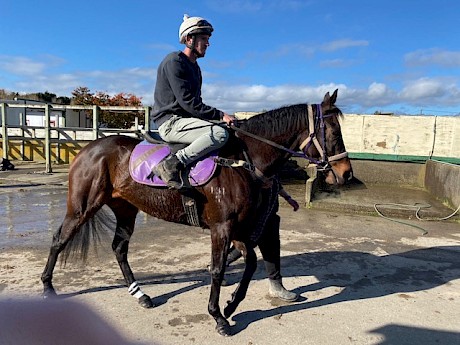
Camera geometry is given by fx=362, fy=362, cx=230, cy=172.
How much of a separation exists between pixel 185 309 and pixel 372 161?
32.1ft

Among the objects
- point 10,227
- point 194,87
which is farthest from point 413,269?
point 10,227

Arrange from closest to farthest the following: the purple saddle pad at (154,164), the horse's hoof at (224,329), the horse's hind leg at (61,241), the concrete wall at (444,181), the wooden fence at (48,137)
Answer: the horse's hoof at (224,329) → the purple saddle pad at (154,164) → the horse's hind leg at (61,241) → the concrete wall at (444,181) → the wooden fence at (48,137)

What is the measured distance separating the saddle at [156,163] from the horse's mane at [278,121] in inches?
18.4

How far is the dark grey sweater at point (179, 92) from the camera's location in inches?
124

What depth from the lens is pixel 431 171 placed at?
409 inches

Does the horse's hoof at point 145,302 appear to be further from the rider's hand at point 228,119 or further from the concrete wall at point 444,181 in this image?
the concrete wall at point 444,181

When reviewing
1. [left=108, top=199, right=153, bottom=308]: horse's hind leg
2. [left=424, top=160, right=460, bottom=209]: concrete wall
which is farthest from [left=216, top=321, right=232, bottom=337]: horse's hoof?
[left=424, top=160, right=460, bottom=209]: concrete wall

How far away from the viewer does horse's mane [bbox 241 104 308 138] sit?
10.8ft

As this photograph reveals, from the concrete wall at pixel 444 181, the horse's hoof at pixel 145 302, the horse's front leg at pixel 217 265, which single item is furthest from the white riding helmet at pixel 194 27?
the concrete wall at pixel 444 181

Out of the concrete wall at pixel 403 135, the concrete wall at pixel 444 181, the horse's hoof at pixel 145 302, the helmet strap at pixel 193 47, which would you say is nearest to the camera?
the helmet strap at pixel 193 47

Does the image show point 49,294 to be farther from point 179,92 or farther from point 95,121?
point 95,121

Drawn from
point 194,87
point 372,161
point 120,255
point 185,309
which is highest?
point 194,87

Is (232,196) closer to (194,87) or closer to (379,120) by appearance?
(194,87)

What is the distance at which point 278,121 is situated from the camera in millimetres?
3314
